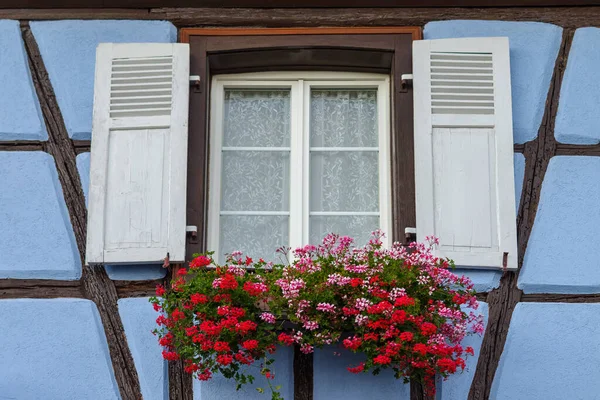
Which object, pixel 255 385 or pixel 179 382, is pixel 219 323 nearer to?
pixel 255 385

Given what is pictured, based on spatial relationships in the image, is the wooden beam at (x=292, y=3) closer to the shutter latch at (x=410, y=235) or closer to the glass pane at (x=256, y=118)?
the glass pane at (x=256, y=118)

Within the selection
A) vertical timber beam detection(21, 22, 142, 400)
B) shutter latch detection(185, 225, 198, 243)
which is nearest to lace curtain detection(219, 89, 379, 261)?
shutter latch detection(185, 225, 198, 243)

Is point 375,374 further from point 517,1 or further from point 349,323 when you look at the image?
point 517,1

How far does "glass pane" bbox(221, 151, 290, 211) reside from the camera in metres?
5.98

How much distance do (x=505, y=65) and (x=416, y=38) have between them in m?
0.46

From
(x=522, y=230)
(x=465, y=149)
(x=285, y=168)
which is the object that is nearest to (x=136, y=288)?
(x=285, y=168)

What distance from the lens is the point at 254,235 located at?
5.94 meters

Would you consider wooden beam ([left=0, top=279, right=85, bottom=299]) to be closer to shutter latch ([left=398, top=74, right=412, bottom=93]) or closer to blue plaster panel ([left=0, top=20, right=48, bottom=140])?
blue plaster panel ([left=0, top=20, right=48, bottom=140])

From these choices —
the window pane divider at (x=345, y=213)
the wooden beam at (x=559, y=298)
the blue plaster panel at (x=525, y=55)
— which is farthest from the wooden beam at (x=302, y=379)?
the blue plaster panel at (x=525, y=55)

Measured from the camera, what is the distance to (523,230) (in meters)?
5.68

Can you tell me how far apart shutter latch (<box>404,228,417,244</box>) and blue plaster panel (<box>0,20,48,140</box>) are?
182 centimetres

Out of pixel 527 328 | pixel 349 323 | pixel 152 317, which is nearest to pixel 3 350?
pixel 152 317

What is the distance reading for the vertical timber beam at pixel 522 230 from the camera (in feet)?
18.0

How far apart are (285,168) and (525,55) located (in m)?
1.32
